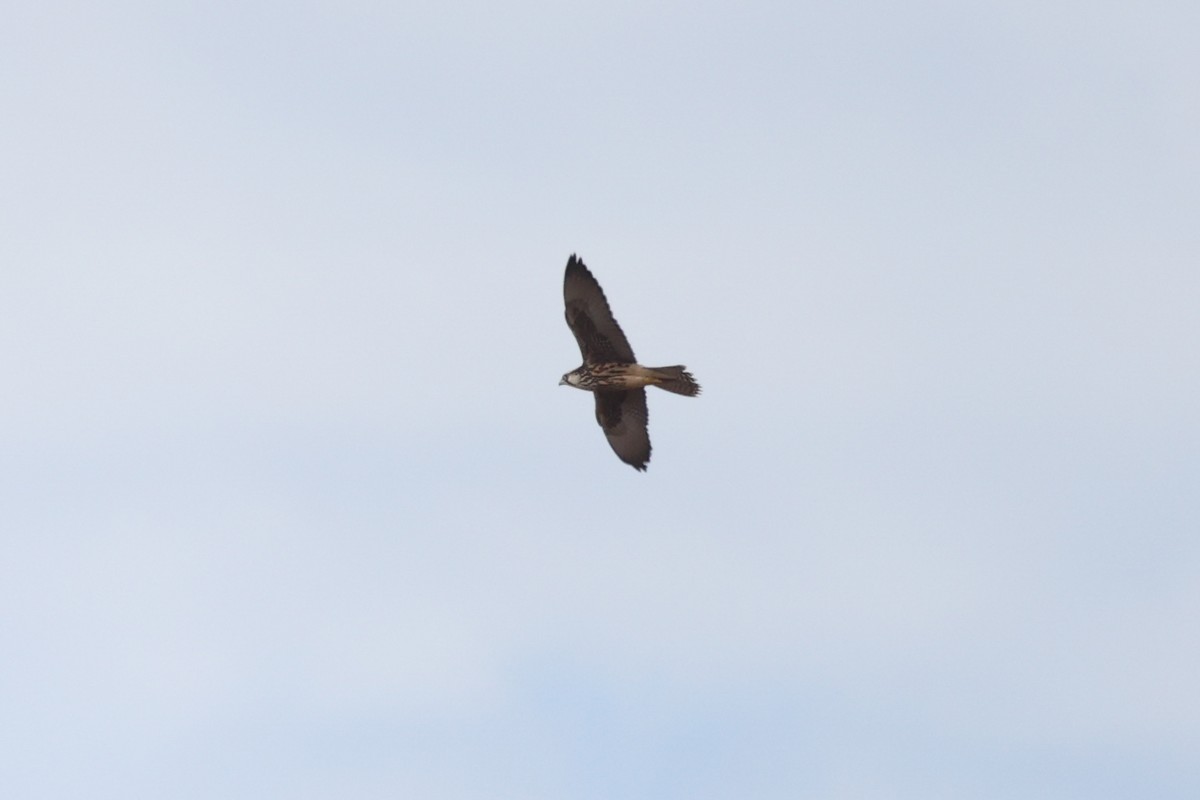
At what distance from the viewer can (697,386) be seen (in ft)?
168

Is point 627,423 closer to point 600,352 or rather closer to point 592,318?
point 600,352

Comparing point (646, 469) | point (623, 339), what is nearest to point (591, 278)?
point (623, 339)

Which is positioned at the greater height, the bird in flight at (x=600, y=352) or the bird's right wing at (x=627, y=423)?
the bird in flight at (x=600, y=352)

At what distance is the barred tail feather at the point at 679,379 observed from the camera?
51.0m

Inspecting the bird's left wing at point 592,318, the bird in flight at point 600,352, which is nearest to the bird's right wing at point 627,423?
the bird in flight at point 600,352

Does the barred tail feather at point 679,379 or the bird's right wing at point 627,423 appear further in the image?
the bird's right wing at point 627,423

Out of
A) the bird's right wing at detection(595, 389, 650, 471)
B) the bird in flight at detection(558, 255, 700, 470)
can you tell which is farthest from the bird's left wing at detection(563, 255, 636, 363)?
the bird's right wing at detection(595, 389, 650, 471)

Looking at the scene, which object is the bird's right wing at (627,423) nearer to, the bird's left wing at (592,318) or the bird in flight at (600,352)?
the bird in flight at (600,352)

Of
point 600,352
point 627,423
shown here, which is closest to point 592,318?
point 600,352

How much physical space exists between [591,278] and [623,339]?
170 centimetres

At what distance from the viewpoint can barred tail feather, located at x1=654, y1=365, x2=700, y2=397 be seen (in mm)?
51000

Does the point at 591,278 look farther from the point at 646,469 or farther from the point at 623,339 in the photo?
the point at 646,469

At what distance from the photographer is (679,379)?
167ft

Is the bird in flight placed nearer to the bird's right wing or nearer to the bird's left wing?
the bird's left wing
